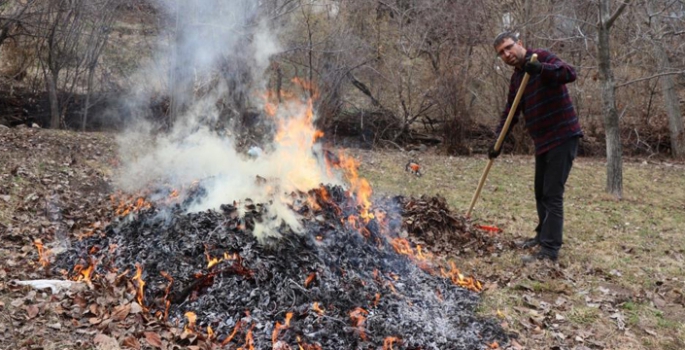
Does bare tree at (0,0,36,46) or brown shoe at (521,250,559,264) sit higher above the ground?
bare tree at (0,0,36,46)

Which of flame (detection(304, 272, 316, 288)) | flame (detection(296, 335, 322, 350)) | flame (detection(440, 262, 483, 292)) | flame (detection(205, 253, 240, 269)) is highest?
flame (detection(205, 253, 240, 269))

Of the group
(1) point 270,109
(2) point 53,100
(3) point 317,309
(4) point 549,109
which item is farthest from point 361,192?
(2) point 53,100

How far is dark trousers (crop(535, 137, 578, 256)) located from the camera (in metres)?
4.86

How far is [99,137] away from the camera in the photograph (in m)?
9.98

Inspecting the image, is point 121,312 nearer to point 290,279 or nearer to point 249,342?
point 249,342

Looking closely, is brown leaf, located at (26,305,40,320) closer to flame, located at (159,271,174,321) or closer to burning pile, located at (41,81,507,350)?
burning pile, located at (41,81,507,350)

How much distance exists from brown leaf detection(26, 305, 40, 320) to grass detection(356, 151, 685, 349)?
3133 mm

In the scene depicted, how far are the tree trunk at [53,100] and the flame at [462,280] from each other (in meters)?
9.54

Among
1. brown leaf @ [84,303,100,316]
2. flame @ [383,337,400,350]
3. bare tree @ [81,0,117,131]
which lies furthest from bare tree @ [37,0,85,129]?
flame @ [383,337,400,350]


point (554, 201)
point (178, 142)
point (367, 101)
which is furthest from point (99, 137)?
point (554, 201)

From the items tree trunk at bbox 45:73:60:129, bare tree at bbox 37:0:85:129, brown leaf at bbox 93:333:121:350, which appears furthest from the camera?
tree trunk at bbox 45:73:60:129

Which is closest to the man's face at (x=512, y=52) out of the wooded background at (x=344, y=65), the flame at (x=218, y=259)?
the flame at (x=218, y=259)

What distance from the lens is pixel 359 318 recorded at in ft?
11.6

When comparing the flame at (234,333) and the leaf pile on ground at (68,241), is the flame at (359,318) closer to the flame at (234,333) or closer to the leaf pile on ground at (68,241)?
the flame at (234,333)
